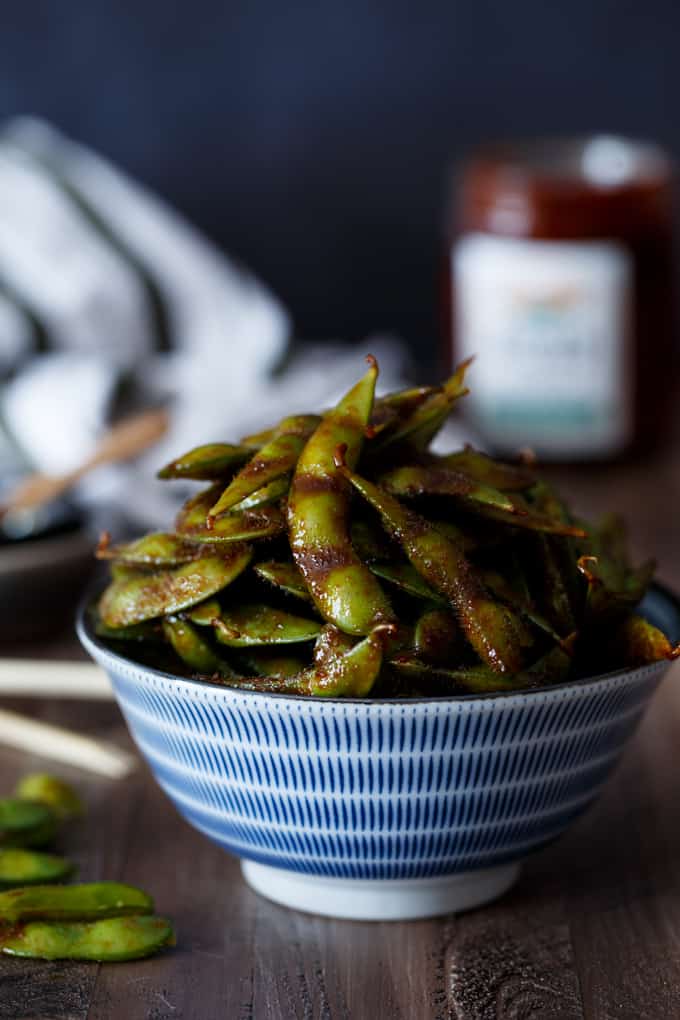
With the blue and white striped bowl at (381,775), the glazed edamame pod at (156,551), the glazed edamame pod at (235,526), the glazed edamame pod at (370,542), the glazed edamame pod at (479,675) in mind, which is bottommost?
the blue and white striped bowl at (381,775)

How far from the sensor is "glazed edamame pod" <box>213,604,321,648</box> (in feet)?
2.95

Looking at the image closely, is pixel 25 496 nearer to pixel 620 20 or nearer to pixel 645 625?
pixel 645 625

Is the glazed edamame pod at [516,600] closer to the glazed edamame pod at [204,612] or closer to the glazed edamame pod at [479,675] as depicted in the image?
the glazed edamame pod at [479,675]

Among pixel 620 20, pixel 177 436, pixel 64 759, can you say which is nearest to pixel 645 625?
pixel 64 759

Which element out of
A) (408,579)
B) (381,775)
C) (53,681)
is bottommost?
(53,681)

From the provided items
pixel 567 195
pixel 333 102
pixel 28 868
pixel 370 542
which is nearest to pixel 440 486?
pixel 370 542

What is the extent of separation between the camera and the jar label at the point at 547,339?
7.13 ft

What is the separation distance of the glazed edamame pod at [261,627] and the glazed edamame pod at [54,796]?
12.8 inches

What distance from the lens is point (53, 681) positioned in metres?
1.47

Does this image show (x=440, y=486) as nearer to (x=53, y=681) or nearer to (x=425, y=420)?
(x=425, y=420)

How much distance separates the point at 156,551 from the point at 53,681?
1.78 ft

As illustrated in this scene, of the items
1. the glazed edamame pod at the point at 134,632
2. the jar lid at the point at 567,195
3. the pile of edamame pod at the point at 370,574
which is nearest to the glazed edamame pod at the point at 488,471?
the pile of edamame pod at the point at 370,574

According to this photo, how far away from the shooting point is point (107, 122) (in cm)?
270

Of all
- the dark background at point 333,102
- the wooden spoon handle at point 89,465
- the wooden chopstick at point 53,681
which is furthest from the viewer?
the dark background at point 333,102
